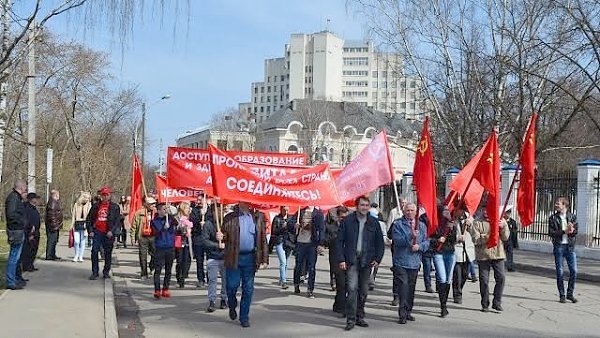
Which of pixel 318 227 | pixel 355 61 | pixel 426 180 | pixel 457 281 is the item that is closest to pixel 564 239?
pixel 457 281

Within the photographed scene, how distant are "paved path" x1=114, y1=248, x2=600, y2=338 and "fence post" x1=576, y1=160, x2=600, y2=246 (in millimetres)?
7304

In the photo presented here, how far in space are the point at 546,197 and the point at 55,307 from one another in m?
18.4

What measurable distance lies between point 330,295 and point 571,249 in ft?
14.5

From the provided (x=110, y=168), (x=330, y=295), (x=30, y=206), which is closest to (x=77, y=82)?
(x=110, y=168)

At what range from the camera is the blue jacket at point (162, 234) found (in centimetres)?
1264

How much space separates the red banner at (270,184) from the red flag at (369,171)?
12.8 inches

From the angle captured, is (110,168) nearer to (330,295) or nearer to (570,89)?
(570,89)

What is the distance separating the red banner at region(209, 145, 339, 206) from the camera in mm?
10633

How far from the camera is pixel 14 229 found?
1221 cm

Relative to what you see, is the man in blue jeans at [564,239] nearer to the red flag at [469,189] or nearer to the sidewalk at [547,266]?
the red flag at [469,189]

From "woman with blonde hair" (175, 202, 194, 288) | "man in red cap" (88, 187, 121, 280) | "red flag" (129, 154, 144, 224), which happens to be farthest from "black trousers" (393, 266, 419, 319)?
"red flag" (129, 154, 144, 224)

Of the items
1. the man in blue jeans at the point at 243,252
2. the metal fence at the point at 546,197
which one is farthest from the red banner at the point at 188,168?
the metal fence at the point at 546,197

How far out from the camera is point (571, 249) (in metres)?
13.2

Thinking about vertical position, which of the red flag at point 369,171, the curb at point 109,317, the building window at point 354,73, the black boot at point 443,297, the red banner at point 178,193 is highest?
the building window at point 354,73
